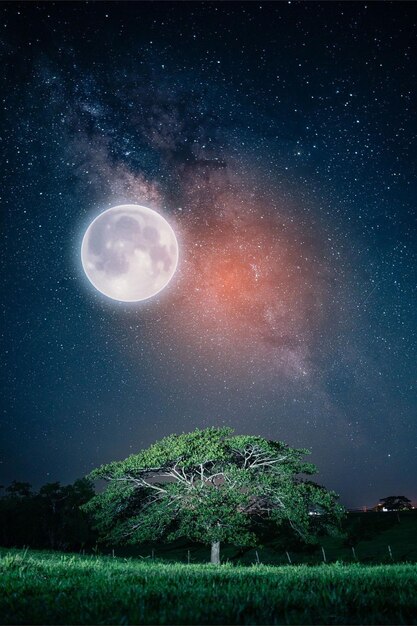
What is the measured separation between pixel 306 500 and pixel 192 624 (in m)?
17.7

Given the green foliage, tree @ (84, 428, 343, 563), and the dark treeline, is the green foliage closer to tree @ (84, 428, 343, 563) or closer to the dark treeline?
tree @ (84, 428, 343, 563)

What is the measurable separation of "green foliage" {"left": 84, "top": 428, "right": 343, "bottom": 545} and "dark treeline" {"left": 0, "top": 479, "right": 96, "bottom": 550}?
50887mm

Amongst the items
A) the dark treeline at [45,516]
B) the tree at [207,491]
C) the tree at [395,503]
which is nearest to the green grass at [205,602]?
the tree at [207,491]

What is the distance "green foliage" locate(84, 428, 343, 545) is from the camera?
19328 mm

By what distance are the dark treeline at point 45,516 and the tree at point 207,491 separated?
50.9 metres

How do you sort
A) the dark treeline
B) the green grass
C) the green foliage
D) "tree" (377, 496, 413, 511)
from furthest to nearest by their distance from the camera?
"tree" (377, 496, 413, 511), the dark treeline, the green foliage, the green grass

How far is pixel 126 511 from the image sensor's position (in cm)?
2169

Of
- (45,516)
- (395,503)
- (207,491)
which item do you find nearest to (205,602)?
(207,491)

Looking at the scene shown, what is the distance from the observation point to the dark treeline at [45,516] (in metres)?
64.9

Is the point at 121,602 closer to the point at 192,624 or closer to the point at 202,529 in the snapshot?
the point at 192,624

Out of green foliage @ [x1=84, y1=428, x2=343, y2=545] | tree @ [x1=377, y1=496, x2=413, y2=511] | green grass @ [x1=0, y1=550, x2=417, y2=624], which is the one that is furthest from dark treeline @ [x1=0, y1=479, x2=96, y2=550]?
tree @ [x1=377, y1=496, x2=413, y2=511]

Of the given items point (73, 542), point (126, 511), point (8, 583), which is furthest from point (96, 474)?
point (73, 542)

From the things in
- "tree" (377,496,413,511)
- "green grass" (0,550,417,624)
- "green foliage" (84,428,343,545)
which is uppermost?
"tree" (377,496,413,511)

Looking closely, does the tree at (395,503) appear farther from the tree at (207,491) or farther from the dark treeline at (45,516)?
the tree at (207,491)
